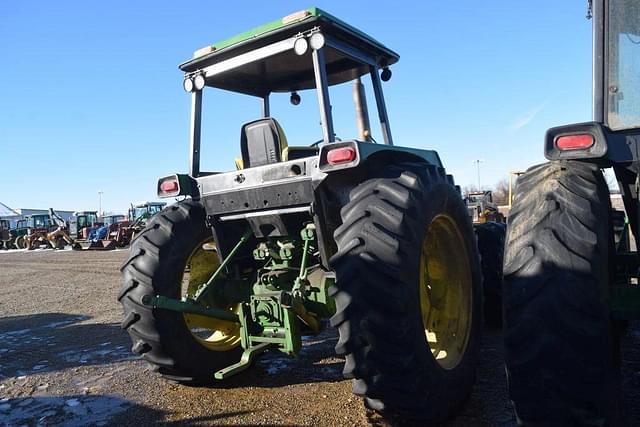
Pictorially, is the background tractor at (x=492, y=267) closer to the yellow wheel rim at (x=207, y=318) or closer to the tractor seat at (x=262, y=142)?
the tractor seat at (x=262, y=142)

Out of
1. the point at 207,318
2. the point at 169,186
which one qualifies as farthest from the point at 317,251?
the point at 169,186

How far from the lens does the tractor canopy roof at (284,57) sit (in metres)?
3.70

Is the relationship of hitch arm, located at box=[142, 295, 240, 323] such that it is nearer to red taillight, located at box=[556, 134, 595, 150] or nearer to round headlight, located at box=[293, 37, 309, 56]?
round headlight, located at box=[293, 37, 309, 56]

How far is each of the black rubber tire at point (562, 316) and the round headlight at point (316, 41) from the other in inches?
77.0

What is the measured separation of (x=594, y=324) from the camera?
7.20 feet

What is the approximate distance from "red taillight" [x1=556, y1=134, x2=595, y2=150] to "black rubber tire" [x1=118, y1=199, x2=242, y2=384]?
2880 millimetres

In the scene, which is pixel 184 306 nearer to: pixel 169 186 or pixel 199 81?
pixel 169 186

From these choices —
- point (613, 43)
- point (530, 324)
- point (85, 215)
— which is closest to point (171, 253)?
point (530, 324)

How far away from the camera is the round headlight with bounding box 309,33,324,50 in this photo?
362 cm

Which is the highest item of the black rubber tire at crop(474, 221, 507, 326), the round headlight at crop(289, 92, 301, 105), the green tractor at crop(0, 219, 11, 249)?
the round headlight at crop(289, 92, 301, 105)

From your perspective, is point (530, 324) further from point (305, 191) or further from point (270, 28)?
point (270, 28)

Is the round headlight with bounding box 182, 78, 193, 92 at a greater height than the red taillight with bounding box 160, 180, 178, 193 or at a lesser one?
greater

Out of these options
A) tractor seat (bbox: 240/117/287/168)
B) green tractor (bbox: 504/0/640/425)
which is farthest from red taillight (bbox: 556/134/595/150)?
tractor seat (bbox: 240/117/287/168)

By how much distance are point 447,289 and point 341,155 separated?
4.87 ft
